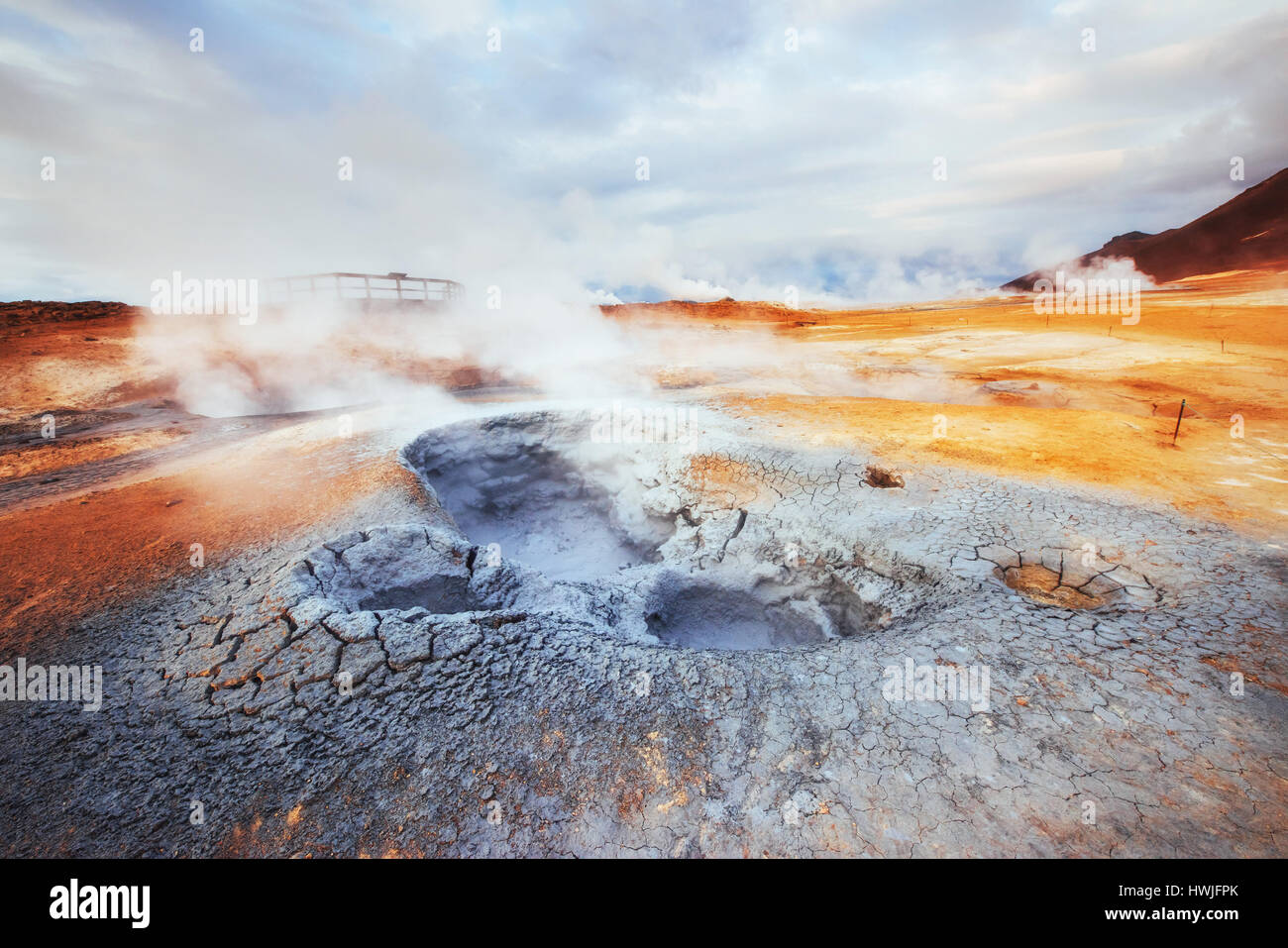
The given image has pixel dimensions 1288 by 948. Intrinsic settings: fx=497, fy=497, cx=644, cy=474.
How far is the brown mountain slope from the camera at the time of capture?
1618 inches

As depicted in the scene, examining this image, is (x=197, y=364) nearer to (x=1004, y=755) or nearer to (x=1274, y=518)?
(x=1004, y=755)

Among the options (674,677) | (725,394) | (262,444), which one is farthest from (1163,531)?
(262,444)

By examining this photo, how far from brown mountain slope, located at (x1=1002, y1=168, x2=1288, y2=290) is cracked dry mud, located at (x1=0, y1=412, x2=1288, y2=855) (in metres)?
56.6

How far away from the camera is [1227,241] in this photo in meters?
45.2

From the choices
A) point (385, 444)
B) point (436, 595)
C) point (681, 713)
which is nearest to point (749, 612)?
point (681, 713)

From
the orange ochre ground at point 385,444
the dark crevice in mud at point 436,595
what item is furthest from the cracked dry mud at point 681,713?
the orange ochre ground at point 385,444

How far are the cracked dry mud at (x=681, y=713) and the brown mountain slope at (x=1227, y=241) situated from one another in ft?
186

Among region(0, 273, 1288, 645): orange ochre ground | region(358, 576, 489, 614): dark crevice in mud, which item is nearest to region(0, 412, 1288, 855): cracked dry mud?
region(358, 576, 489, 614): dark crevice in mud

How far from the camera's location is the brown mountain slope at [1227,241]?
41.1 meters

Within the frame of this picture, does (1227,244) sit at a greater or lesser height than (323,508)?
greater

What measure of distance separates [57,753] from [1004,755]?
4101mm

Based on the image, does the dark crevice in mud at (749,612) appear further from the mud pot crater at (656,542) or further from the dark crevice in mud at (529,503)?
the dark crevice in mud at (529,503)

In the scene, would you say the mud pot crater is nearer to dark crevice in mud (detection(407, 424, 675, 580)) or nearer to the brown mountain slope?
dark crevice in mud (detection(407, 424, 675, 580))

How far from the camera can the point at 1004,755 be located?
2.14m
